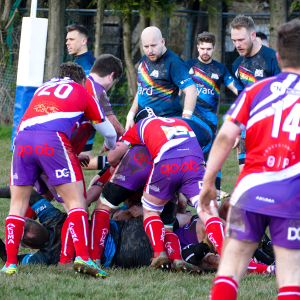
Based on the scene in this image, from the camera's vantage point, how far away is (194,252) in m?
3.88

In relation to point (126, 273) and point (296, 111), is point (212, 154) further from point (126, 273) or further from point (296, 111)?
point (126, 273)

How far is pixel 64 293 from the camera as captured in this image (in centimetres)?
316

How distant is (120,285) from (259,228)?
1342mm

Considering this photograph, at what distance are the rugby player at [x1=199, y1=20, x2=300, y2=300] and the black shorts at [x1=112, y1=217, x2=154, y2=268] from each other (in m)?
1.62

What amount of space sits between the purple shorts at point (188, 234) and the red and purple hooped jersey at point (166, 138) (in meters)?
0.70

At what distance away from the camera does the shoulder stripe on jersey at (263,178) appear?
2389 mm

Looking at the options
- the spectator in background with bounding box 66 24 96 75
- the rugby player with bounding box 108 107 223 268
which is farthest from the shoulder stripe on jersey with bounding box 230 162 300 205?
the spectator in background with bounding box 66 24 96 75

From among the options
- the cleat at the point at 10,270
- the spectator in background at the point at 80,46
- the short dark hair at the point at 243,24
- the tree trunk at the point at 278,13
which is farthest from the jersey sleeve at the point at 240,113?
the tree trunk at the point at 278,13

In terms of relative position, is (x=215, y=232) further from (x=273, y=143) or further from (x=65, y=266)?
(x=273, y=143)

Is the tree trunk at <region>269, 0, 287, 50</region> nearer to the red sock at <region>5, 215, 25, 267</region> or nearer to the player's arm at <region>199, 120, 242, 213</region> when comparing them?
the red sock at <region>5, 215, 25, 267</region>

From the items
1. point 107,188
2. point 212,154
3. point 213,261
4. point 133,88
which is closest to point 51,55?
point 133,88

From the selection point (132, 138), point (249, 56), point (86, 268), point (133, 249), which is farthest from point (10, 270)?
point (249, 56)

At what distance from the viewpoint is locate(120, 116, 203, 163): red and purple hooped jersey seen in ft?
12.8

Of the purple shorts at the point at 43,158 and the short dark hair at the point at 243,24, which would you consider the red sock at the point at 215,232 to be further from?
the short dark hair at the point at 243,24
